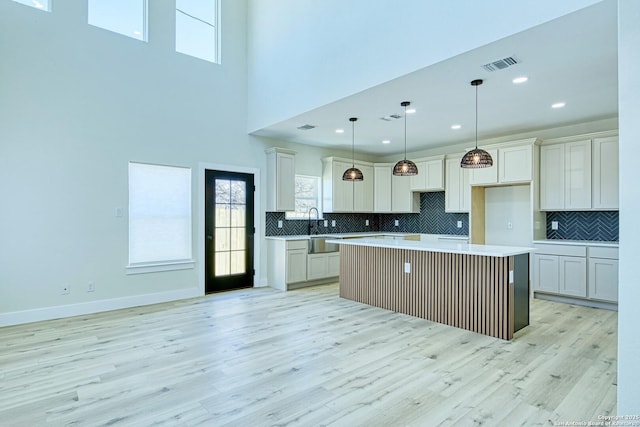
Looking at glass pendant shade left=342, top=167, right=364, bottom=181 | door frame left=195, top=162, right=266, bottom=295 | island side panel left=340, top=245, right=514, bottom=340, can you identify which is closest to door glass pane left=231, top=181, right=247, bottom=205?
door frame left=195, top=162, right=266, bottom=295

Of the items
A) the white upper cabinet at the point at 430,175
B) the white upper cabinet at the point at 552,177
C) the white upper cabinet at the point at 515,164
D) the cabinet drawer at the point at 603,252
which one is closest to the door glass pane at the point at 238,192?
the white upper cabinet at the point at 430,175

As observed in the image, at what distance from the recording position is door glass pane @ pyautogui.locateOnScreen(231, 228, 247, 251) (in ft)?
19.8

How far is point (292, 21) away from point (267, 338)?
4.33 meters

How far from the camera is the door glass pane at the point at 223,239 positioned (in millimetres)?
5859

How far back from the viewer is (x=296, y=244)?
6.12m

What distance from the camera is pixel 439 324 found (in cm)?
412

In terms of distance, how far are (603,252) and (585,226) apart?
794 millimetres

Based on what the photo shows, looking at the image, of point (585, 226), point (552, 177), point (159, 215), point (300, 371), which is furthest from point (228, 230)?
point (585, 226)

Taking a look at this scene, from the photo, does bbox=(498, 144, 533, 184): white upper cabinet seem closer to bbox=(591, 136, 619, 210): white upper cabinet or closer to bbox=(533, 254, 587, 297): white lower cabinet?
bbox=(591, 136, 619, 210): white upper cabinet

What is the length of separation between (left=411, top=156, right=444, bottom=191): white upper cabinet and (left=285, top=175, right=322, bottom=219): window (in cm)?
202

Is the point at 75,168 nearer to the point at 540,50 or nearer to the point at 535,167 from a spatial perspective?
the point at 540,50

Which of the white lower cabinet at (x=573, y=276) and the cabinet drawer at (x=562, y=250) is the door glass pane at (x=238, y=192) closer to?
the cabinet drawer at (x=562, y=250)

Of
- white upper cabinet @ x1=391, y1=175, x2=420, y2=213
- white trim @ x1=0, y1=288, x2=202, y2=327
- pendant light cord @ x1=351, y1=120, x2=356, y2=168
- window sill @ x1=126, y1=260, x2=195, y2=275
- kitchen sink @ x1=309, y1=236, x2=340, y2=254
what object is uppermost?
pendant light cord @ x1=351, y1=120, x2=356, y2=168

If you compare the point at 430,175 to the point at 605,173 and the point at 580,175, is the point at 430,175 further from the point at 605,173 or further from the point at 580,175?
the point at 605,173
